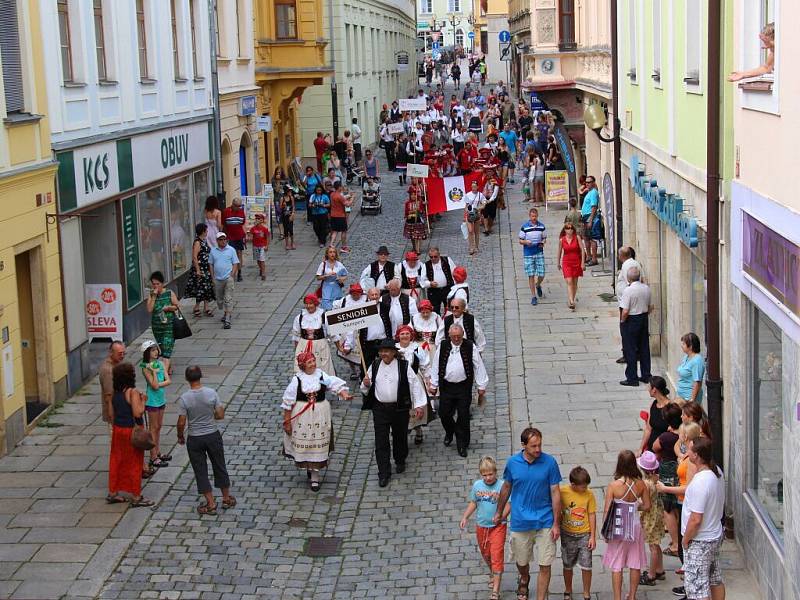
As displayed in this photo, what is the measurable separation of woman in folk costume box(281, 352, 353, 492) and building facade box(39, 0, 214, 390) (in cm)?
417

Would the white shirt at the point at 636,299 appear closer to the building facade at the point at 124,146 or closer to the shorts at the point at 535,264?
the shorts at the point at 535,264

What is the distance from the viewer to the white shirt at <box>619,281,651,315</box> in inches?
614

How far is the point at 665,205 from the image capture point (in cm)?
1456

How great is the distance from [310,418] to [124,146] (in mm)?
8488

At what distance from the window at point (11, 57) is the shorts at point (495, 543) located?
26.2ft

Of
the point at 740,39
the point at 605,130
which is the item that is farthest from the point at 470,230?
the point at 740,39

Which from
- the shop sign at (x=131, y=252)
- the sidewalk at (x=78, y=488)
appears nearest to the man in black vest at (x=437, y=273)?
the sidewalk at (x=78, y=488)

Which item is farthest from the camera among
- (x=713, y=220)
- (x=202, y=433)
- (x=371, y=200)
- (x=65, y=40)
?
(x=371, y=200)

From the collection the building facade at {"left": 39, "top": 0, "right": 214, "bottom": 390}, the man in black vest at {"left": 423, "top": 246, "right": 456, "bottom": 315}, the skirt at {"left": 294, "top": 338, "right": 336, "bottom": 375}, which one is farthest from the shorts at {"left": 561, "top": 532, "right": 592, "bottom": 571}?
the building facade at {"left": 39, "top": 0, "right": 214, "bottom": 390}

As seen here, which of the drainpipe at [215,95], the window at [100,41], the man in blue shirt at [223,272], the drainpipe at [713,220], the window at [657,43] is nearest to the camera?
the drainpipe at [713,220]

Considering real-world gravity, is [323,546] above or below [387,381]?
below

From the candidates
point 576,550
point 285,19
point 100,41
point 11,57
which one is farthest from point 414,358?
point 285,19

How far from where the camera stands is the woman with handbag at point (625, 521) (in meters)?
9.52

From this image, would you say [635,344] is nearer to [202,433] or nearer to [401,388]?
[401,388]
